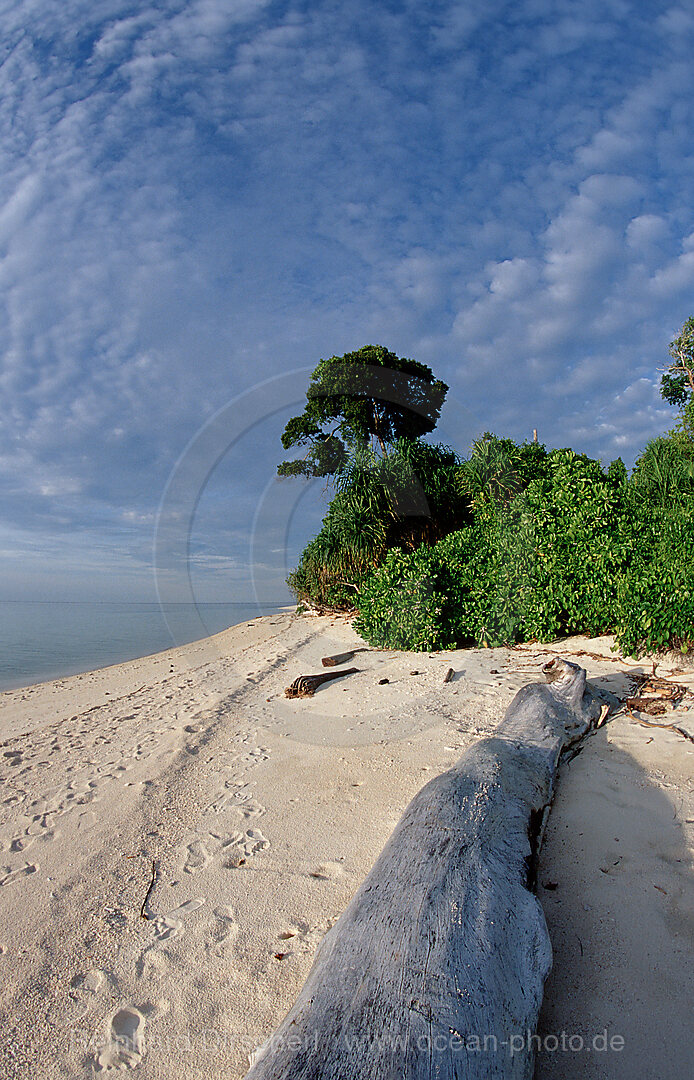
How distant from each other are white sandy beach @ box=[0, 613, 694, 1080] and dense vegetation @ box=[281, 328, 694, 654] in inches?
62.9

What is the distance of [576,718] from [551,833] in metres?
1.70

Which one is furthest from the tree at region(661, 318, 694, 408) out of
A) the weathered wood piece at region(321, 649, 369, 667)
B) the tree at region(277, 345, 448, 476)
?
the weathered wood piece at region(321, 649, 369, 667)

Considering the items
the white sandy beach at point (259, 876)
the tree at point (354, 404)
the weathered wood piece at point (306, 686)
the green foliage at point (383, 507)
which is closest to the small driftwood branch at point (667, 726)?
the white sandy beach at point (259, 876)

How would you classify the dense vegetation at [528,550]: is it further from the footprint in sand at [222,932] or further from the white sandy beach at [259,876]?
the footprint in sand at [222,932]

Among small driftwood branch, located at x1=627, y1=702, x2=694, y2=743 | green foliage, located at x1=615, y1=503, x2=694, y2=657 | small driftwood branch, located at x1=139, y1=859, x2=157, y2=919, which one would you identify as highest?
green foliage, located at x1=615, y1=503, x2=694, y2=657

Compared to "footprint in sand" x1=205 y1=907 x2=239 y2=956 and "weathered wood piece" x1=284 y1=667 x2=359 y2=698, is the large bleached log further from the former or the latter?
"weathered wood piece" x1=284 y1=667 x2=359 y2=698

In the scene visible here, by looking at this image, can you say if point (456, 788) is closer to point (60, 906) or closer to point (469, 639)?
point (60, 906)

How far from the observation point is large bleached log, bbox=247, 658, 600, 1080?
144 centimetres

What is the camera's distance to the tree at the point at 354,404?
67.7 feet

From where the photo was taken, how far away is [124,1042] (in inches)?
82.4

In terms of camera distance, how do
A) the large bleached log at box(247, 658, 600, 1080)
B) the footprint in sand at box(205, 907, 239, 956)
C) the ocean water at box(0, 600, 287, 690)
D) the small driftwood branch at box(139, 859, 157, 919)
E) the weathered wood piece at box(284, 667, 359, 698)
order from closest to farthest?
the large bleached log at box(247, 658, 600, 1080), the footprint in sand at box(205, 907, 239, 956), the small driftwood branch at box(139, 859, 157, 919), the weathered wood piece at box(284, 667, 359, 698), the ocean water at box(0, 600, 287, 690)

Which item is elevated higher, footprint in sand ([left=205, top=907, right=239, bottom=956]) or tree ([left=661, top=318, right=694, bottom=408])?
tree ([left=661, top=318, right=694, bottom=408])

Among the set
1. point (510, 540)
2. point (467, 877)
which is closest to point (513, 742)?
point (467, 877)

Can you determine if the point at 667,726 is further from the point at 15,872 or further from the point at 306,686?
the point at 15,872
